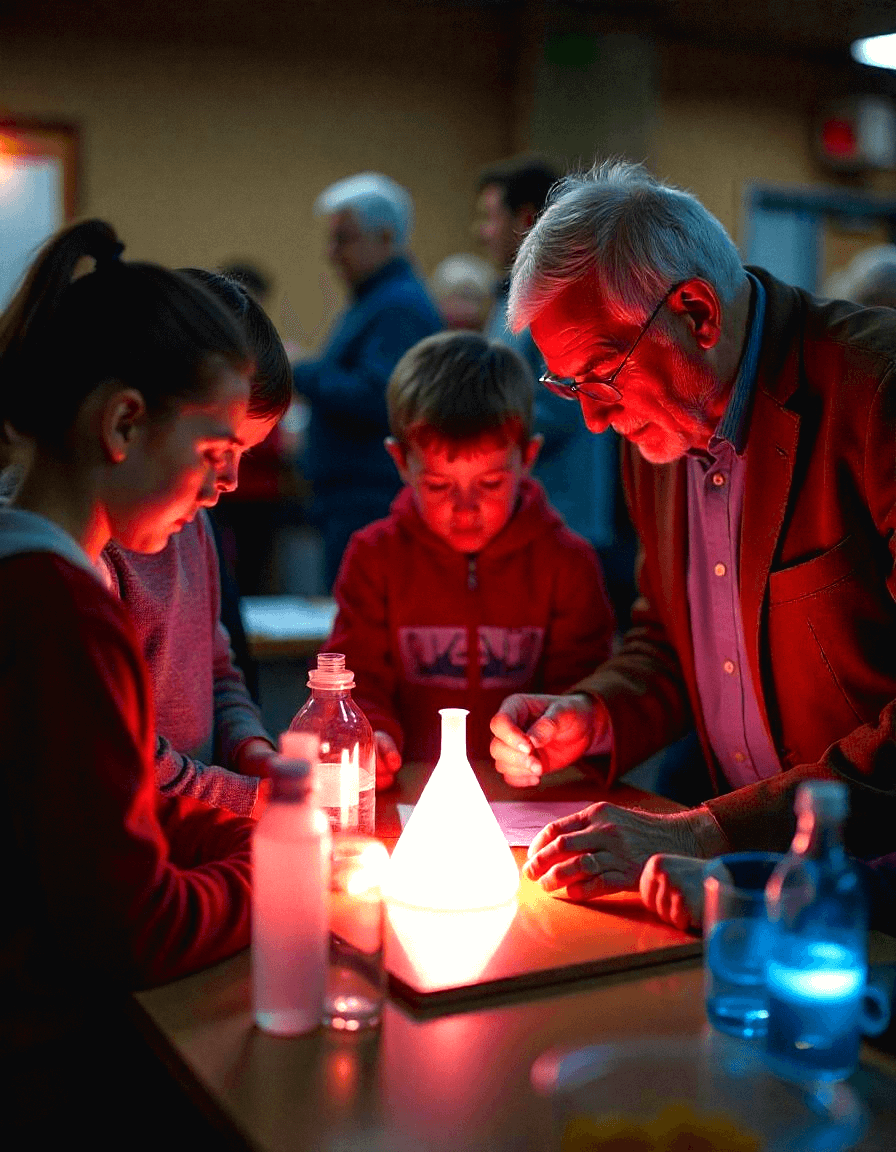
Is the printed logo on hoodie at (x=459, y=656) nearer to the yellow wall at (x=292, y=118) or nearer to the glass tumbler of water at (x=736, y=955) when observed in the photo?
the glass tumbler of water at (x=736, y=955)

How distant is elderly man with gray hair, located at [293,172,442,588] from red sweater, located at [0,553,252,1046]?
2889mm

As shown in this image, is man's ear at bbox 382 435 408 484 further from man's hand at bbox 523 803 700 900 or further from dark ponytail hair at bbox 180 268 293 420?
man's hand at bbox 523 803 700 900

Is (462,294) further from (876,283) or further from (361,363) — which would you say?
(876,283)

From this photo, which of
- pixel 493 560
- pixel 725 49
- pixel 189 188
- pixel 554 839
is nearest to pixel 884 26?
pixel 725 49

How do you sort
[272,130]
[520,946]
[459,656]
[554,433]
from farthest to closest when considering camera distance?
[272,130], [554,433], [459,656], [520,946]

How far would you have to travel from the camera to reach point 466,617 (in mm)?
2221

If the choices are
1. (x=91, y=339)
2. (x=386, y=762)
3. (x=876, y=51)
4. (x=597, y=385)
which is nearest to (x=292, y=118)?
(x=876, y=51)

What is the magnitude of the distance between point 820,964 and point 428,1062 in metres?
0.32

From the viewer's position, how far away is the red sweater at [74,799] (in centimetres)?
100

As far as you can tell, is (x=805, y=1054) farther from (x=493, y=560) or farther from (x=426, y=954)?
(x=493, y=560)

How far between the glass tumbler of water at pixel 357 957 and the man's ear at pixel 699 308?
3.11 ft

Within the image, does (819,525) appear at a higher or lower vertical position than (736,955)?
higher

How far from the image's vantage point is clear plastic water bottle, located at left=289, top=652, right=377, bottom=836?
153 centimetres

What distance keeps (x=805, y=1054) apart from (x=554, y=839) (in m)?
0.49
